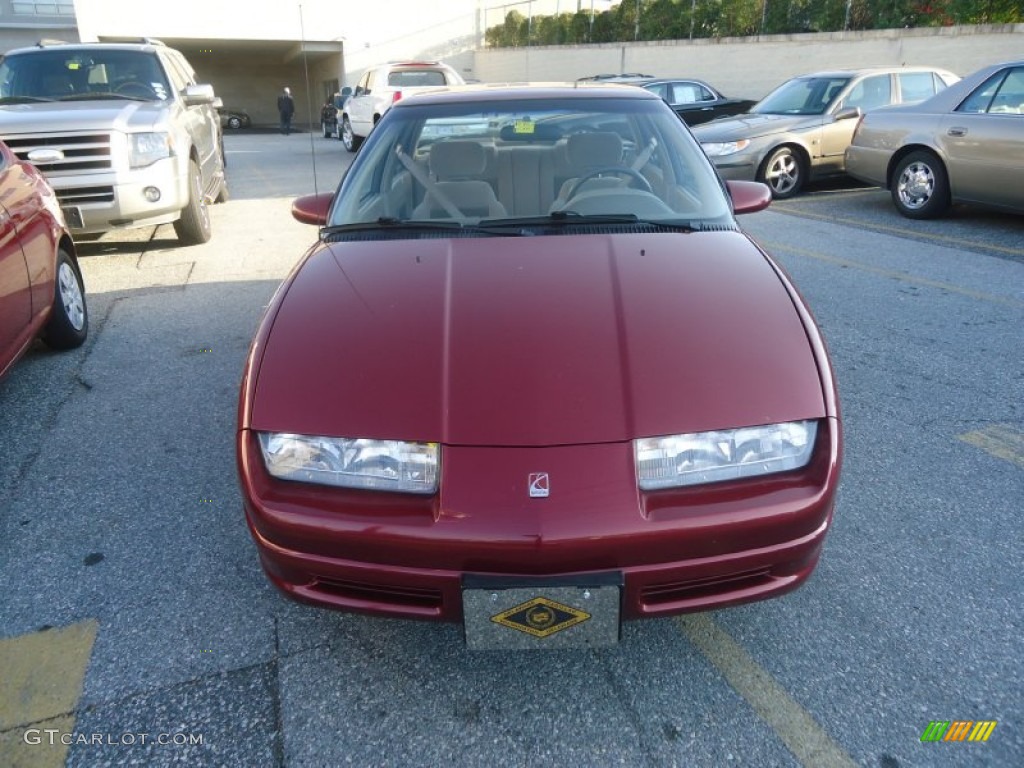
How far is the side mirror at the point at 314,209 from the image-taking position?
317 centimetres

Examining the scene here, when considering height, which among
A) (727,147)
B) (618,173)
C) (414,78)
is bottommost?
(727,147)

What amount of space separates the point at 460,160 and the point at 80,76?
5.90m

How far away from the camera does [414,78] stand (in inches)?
591

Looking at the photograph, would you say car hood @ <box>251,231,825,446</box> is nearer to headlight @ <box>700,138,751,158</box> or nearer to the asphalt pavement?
the asphalt pavement

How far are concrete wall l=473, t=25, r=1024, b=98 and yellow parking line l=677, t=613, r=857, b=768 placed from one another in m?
13.9

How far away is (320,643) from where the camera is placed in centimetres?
219

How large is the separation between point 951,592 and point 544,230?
1.87 meters

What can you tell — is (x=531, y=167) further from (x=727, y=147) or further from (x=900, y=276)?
(x=727, y=147)

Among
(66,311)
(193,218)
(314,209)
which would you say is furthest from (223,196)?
(314,209)

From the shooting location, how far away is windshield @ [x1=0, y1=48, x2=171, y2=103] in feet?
22.5

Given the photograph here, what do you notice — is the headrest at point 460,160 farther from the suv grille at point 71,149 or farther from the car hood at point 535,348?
the suv grille at point 71,149

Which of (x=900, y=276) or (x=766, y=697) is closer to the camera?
(x=766, y=697)

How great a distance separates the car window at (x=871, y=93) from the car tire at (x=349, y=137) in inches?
409

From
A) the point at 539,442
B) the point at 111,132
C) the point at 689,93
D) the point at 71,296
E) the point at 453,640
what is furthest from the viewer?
the point at 689,93
